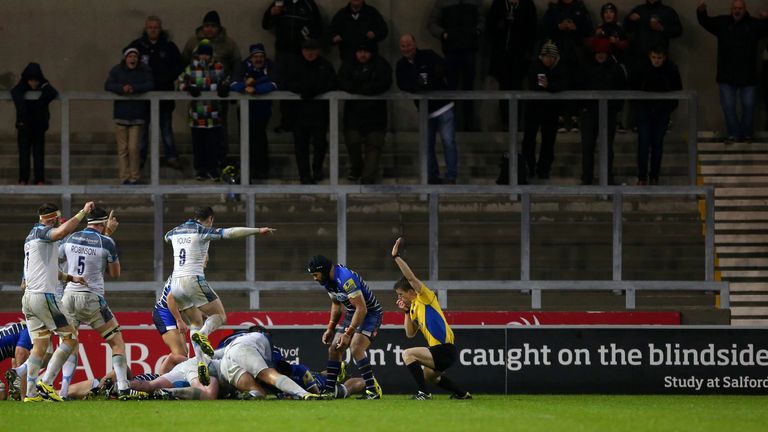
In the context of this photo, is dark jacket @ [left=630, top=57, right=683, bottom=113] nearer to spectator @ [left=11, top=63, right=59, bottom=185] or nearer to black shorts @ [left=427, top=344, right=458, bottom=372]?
black shorts @ [left=427, top=344, right=458, bottom=372]

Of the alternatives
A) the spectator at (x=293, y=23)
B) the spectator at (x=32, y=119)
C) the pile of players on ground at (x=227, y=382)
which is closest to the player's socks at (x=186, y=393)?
the pile of players on ground at (x=227, y=382)

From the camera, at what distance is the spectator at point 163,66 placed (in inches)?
886

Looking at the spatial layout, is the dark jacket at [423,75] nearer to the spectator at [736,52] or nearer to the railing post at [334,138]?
the railing post at [334,138]

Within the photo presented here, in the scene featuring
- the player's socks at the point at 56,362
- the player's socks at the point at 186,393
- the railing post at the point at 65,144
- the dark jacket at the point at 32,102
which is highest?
the dark jacket at the point at 32,102

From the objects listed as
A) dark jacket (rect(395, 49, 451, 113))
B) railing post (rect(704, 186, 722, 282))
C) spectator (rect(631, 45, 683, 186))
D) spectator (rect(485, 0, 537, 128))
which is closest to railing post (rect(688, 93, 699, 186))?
railing post (rect(704, 186, 722, 282))

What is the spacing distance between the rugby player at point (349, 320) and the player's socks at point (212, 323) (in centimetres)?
133

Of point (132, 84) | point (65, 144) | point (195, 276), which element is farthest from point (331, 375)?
point (132, 84)

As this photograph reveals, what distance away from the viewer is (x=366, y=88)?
2169 cm

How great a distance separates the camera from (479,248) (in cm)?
2238

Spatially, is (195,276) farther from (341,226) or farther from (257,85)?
(257,85)

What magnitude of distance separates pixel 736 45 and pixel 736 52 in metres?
0.11

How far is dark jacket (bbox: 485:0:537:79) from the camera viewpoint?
2362cm

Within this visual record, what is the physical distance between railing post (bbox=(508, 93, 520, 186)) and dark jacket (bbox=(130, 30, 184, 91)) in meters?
4.66

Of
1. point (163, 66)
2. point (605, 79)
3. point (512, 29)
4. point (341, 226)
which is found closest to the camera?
point (341, 226)
